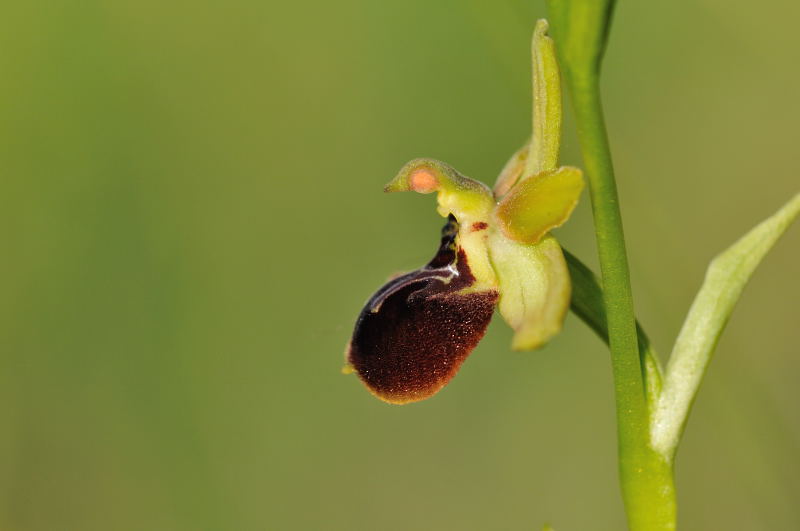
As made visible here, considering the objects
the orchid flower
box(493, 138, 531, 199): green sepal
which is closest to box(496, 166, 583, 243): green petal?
the orchid flower

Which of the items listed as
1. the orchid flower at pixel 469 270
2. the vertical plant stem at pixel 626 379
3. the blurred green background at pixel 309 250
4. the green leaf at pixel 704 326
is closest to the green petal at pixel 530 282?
the orchid flower at pixel 469 270

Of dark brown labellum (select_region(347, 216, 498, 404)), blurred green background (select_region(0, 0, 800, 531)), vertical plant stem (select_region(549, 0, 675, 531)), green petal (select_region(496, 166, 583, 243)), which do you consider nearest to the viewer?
vertical plant stem (select_region(549, 0, 675, 531))

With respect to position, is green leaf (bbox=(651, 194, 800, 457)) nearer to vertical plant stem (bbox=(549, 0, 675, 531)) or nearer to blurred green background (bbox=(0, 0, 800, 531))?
vertical plant stem (bbox=(549, 0, 675, 531))

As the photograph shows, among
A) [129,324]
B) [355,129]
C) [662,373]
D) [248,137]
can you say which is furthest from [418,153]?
[662,373]

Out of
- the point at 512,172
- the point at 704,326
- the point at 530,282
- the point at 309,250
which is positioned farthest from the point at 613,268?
the point at 309,250

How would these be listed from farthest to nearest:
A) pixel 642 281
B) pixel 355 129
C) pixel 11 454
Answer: pixel 355 129 < pixel 11 454 < pixel 642 281

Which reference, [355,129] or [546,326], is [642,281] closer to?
[355,129]

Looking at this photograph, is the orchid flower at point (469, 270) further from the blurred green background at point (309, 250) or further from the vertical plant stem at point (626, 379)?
the blurred green background at point (309, 250)
